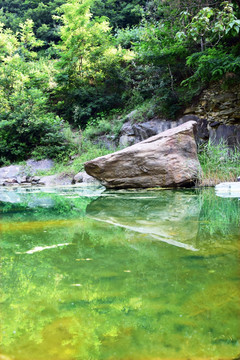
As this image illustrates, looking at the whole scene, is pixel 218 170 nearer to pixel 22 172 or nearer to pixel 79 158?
pixel 79 158

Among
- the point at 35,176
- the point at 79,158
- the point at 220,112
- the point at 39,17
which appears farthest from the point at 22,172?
the point at 39,17

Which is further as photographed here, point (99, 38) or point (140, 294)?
point (99, 38)

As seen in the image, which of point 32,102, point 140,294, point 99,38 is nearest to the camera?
point 140,294

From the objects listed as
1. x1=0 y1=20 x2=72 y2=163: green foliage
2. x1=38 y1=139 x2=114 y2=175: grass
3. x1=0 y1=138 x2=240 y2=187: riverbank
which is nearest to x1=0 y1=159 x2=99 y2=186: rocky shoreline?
x1=0 y1=138 x2=240 y2=187: riverbank

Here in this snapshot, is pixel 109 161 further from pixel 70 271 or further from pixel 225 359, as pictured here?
pixel 225 359

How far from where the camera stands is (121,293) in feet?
3.67

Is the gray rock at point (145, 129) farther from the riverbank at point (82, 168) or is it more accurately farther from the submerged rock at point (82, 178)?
the submerged rock at point (82, 178)

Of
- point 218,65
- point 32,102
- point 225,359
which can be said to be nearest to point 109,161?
point 218,65

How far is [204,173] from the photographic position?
5934 millimetres

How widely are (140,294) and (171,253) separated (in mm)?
557

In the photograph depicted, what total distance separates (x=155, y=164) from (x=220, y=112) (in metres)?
3.76

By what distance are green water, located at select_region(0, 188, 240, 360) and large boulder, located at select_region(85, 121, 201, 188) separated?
11.1ft

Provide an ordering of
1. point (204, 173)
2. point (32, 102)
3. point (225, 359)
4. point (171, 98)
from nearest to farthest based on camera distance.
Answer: point (225, 359) → point (204, 173) → point (171, 98) → point (32, 102)

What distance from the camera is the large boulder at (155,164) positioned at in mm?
5648
